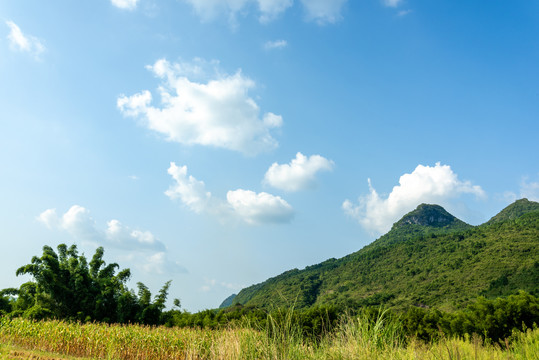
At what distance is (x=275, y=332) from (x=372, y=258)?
108677mm

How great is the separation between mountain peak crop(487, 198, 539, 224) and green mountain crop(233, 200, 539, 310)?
200 feet

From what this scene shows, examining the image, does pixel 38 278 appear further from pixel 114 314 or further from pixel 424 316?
pixel 424 316

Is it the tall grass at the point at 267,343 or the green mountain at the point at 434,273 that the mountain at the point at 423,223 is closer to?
the green mountain at the point at 434,273

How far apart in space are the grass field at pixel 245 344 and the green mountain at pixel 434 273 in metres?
30.6

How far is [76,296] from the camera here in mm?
29406

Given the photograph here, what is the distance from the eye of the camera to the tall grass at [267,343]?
5656mm

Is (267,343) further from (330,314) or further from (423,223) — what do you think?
→ (423,223)

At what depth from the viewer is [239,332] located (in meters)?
7.01

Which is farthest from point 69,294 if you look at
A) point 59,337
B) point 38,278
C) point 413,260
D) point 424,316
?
point 413,260

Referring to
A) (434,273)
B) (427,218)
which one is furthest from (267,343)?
(427,218)

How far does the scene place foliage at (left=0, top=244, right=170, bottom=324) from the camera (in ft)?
91.8

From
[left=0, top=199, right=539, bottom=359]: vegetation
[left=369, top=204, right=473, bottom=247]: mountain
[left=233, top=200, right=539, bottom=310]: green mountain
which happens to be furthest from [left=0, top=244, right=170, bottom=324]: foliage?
[left=369, top=204, right=473, bottom=247]: mountain

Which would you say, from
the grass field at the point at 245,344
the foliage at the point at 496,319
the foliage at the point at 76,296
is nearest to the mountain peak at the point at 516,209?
the foliage at the point at 496,319

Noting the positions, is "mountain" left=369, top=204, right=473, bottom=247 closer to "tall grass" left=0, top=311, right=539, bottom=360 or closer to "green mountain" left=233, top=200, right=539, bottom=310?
"green mountain" left=233, top=200, right=539, bottom=310
